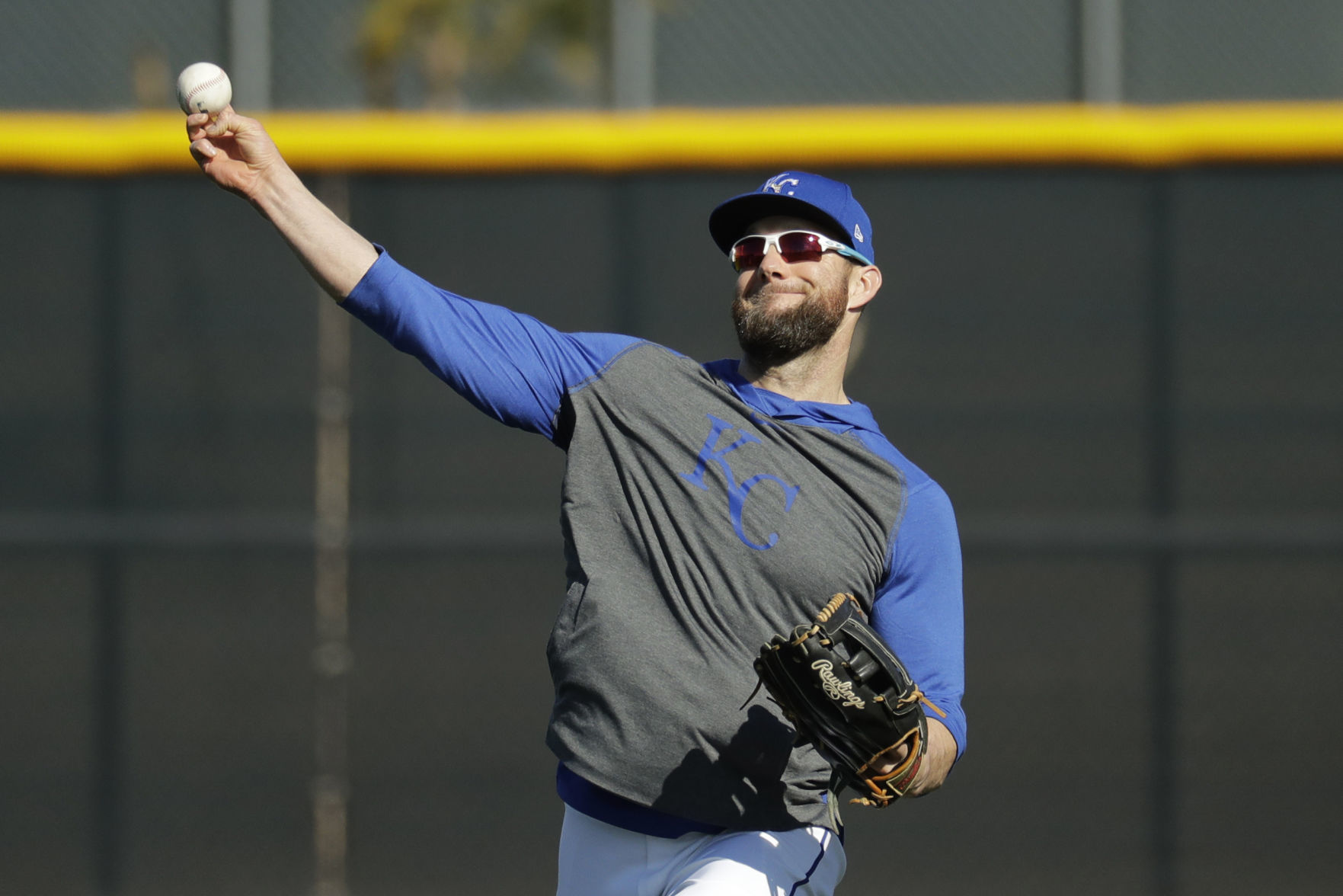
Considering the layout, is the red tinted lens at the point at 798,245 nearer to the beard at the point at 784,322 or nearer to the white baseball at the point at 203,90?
the beard at the point at 784,322

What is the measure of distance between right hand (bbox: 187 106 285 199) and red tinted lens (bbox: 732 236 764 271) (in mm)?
823

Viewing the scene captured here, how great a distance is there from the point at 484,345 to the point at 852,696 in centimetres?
86

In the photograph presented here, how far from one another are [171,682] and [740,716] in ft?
9.33

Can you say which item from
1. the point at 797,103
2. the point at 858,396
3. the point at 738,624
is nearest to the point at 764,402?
Answer: the point at 738,624

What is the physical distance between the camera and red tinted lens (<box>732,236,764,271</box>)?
234cm

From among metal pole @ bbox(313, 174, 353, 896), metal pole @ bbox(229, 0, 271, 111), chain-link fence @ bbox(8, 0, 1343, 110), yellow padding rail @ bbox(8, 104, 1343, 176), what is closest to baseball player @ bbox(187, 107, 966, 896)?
yellow padding rail @ bbox(8, 104, 1343, 176)

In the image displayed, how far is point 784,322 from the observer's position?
2.29 m

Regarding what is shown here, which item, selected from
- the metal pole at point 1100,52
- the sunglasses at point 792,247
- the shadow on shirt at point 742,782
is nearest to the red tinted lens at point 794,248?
the sunglasses at point 792,247

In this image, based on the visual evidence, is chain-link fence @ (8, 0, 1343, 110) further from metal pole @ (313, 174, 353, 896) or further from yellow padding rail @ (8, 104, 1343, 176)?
metal pole @ (313, 174, 353, 896)

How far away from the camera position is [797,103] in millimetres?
4473

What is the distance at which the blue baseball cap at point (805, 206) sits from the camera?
2336mm

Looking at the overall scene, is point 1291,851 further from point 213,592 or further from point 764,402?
point 213,592

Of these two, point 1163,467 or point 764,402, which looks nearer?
point 764,402

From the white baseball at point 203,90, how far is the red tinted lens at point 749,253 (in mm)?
934
